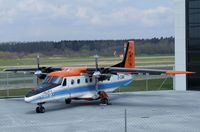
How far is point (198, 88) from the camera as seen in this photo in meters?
32.2

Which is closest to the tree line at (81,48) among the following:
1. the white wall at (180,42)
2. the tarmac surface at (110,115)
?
the white wall at (180,42)

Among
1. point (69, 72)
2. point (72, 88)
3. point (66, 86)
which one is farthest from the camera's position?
point (69, 72)

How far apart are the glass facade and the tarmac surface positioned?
12.0 ft

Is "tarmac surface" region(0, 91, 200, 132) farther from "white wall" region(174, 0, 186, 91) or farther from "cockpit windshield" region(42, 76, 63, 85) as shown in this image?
"white wall" region(174, 0, 186, 91)

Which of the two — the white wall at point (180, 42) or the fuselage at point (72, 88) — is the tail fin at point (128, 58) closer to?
the fuselage at point (72, 88)

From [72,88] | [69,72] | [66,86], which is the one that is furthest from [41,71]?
[66,86]

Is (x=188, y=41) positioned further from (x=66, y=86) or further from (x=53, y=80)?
(x=53, y=80)

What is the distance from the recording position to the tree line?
12281cm

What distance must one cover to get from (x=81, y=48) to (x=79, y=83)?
339ft

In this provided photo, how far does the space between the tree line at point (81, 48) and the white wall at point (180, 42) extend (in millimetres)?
87748

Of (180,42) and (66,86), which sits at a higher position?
(180,42)

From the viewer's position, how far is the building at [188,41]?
3198 cm

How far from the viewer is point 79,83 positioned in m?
24.9

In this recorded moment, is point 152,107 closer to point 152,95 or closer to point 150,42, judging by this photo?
point 152,95
